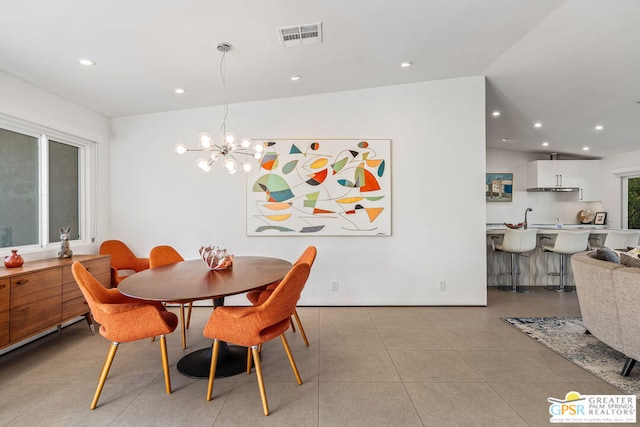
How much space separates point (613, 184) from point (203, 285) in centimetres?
789

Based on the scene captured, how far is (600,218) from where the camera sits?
6.62m

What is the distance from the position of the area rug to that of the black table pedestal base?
8.61 ft

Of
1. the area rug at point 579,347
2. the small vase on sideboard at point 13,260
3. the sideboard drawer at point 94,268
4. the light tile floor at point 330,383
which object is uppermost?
the small vase on sideboard at point 13,260

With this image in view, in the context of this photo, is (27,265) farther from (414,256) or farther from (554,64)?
(554,64)

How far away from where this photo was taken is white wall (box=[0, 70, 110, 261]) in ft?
9.70

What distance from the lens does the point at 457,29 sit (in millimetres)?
2973

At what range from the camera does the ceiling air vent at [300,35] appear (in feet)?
8.64

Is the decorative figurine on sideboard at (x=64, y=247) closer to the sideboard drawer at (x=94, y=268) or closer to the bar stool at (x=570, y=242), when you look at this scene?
the sideboard drawer at (x=94, y=268)

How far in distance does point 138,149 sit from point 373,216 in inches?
122

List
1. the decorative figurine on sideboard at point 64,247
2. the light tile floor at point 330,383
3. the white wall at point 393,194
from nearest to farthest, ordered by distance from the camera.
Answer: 1. the light tile floor at point 330,383
2. the decorative figurine on sideboard at point 64,247
3. the white wall at point 393,194

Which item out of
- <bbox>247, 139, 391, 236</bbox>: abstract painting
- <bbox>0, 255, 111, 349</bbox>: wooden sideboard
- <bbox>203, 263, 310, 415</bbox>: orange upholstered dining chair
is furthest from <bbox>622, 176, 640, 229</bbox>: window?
<bbox>0, 255, 111, 349</bbox>: wooden sideboard

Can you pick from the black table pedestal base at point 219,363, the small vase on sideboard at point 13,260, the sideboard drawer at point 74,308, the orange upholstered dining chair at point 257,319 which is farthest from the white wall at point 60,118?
the orange upholstered dining chair at point 257,319

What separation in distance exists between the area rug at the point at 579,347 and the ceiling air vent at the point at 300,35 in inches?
132

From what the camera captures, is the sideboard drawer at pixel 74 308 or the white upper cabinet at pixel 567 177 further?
the white upper cabinet at pixel 567 177
